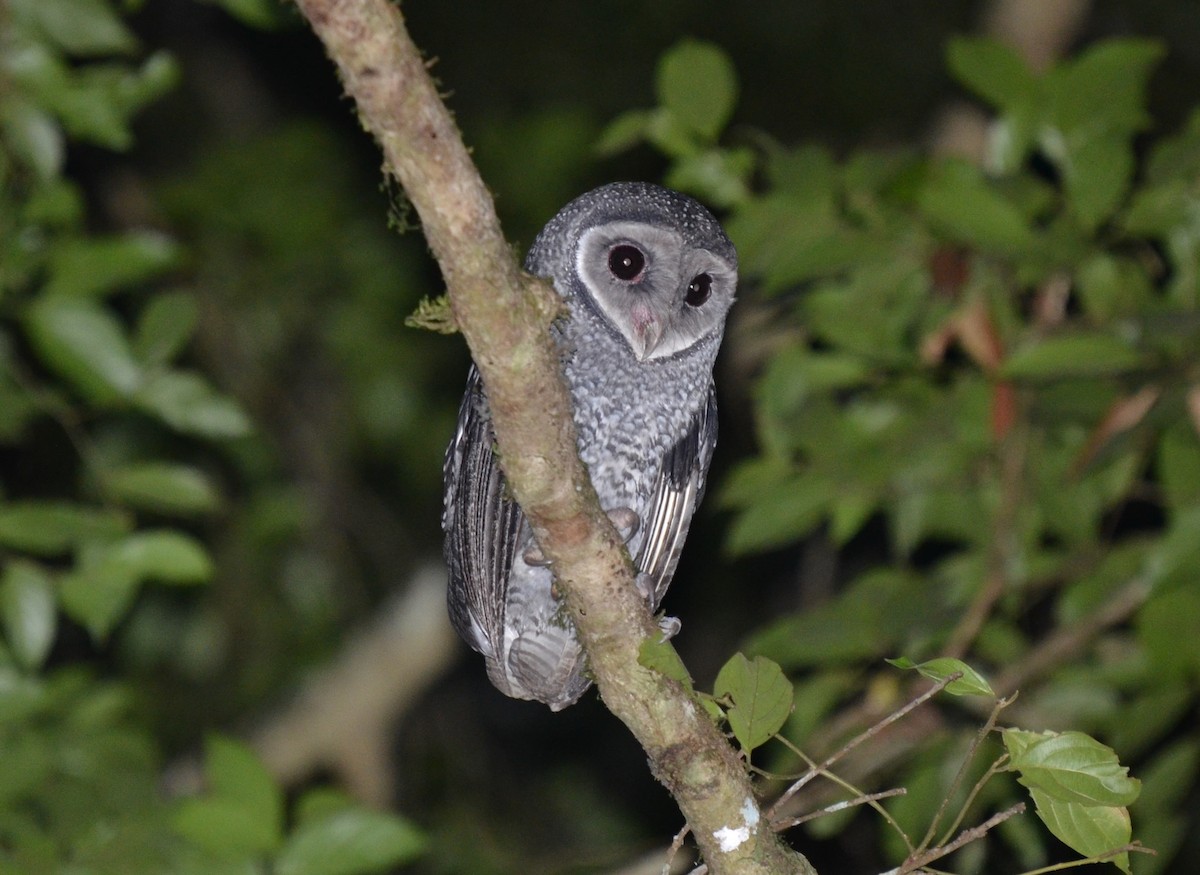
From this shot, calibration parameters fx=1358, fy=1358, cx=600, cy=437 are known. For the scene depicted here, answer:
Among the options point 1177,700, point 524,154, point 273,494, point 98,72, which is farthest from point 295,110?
point 1177,700

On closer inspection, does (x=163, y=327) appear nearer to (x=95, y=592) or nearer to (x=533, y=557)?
(x=95, y=592)

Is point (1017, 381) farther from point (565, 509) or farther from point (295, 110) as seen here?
point (295, 110)

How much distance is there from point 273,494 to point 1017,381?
4.07m

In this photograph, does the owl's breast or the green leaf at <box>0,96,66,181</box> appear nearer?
the owl's breast

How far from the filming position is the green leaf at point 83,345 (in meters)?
3.67

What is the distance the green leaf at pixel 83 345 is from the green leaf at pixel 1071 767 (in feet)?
8.50

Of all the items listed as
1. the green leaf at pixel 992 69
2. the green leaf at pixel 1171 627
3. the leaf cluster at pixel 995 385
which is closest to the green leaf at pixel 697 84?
the leaf cluster at pixel 995 385

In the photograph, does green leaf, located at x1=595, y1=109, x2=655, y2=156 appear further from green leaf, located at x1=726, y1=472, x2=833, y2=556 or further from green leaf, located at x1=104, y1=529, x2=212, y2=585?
green leaf, located at x1=104, y1=529, x2=212, y2=585

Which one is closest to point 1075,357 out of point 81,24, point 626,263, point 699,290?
point 699,290

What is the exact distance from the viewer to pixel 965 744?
4.22m

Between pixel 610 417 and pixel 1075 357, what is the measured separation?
50.5 inches

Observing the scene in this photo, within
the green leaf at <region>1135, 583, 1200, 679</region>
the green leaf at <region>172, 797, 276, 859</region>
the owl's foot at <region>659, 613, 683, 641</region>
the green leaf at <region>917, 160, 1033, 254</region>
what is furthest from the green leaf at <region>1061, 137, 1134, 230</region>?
the green leaf at <region>172, 797, 276, 859</region>

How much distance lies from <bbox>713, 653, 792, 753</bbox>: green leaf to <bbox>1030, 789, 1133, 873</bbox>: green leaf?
16.1 inches

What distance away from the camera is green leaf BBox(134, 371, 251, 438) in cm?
372
